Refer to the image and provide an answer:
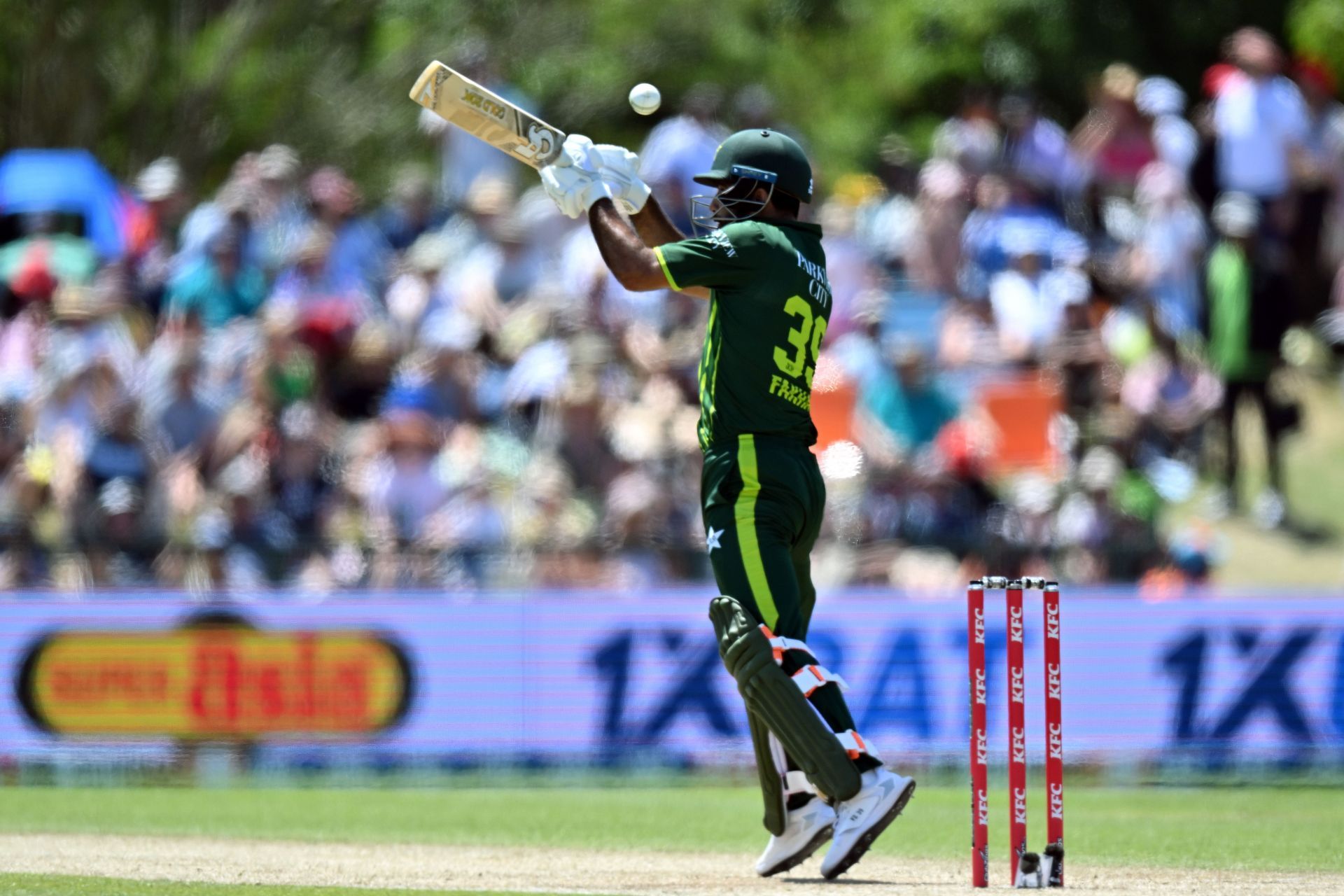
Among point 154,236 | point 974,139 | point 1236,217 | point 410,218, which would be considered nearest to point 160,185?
point 154,236

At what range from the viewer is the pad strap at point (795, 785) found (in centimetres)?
703

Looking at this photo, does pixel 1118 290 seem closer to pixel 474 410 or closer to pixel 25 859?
pixel 474 410

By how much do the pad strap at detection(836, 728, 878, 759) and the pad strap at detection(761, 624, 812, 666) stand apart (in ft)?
0.97

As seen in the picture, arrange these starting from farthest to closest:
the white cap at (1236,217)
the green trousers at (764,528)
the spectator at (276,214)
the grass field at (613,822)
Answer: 1. the spectator at (276,214)
2. the white cap at (1236,217)
3. the grass field at (613,822)
4. the green trousers at (764,528)

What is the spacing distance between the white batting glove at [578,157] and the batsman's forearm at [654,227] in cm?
38

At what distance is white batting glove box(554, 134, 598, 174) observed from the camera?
23.5 feet

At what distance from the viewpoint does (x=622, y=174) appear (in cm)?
724

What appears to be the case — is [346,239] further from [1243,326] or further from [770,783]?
[770,783]

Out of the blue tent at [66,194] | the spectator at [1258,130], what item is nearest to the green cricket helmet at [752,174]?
the spectator at [1258,130]

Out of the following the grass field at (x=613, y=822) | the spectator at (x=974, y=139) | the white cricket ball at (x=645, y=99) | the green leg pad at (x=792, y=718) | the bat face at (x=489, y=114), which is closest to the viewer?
the green leg pad at (x=792, y=718)

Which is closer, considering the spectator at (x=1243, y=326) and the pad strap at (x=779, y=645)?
the pad strap at (x=779, y=645)

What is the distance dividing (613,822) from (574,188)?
3368mm

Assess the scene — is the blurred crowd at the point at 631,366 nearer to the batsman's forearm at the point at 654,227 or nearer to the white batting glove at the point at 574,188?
the batsman's forearm at the point at 654,227

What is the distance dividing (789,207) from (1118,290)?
8.47m
